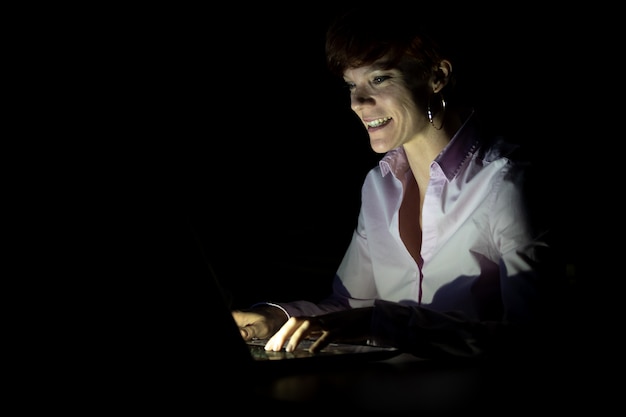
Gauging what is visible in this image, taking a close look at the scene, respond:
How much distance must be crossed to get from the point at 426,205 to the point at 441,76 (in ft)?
1.10

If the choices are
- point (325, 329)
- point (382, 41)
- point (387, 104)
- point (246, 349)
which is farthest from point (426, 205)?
point (246, 349)

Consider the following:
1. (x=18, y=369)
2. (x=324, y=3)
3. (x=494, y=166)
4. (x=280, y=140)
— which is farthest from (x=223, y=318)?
(x=280, y=140)

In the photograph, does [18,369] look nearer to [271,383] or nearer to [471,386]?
[271,383]

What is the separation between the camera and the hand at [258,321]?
1.31 meters

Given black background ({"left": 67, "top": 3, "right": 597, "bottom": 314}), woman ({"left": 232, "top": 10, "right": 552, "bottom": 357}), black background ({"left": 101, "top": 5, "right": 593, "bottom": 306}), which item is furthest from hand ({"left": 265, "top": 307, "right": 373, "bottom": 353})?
black background ({"left": 101, "top": 5, "right": 593, "bottom": 306})

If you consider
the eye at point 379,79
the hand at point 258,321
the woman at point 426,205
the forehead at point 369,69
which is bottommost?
the hand at point 258,321

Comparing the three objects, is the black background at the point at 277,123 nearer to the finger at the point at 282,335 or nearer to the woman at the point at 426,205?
the woman at the point at 426,205

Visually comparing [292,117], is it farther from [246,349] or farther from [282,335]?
[246,349]

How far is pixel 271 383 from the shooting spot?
783 mm

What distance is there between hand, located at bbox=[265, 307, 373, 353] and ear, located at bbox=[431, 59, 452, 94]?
75cm

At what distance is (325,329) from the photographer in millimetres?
1021

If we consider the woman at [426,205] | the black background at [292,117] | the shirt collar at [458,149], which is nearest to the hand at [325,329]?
the woman at [426,205]

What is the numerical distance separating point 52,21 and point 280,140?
219 centimetres

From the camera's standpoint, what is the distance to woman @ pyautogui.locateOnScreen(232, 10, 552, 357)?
1.31 meters
